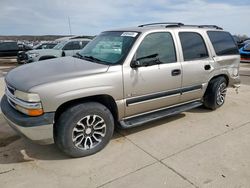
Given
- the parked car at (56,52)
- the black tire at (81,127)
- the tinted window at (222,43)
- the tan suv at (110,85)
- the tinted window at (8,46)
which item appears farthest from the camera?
the tinted window at (8,46)

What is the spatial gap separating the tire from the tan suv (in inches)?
0.9

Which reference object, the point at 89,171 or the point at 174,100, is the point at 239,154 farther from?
the point at 89,171

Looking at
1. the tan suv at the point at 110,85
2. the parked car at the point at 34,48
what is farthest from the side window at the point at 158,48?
the parked car at the point at 34,48

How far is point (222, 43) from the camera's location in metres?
4.91

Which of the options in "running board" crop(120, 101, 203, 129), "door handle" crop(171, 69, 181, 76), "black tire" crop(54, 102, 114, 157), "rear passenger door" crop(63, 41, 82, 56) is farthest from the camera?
"rear passenger door" crop(63, 41, 82, 56)

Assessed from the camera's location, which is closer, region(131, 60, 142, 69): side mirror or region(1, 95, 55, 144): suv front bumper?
region(1, 95, 55, 144): suv front bumper

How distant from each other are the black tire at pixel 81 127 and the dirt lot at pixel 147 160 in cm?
14

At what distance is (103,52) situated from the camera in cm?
374

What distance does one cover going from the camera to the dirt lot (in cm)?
268

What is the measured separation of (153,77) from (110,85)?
789mm

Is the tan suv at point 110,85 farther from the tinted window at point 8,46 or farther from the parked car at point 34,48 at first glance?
the tinted window at point 8,46

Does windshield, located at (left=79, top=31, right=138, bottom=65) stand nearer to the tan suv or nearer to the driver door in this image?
the tan suv

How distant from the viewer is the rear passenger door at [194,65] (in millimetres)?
4066

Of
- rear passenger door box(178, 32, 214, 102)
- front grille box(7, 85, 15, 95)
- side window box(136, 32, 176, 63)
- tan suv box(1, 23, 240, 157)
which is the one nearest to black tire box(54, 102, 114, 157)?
tan suv box(1, 23, 240, 157)
